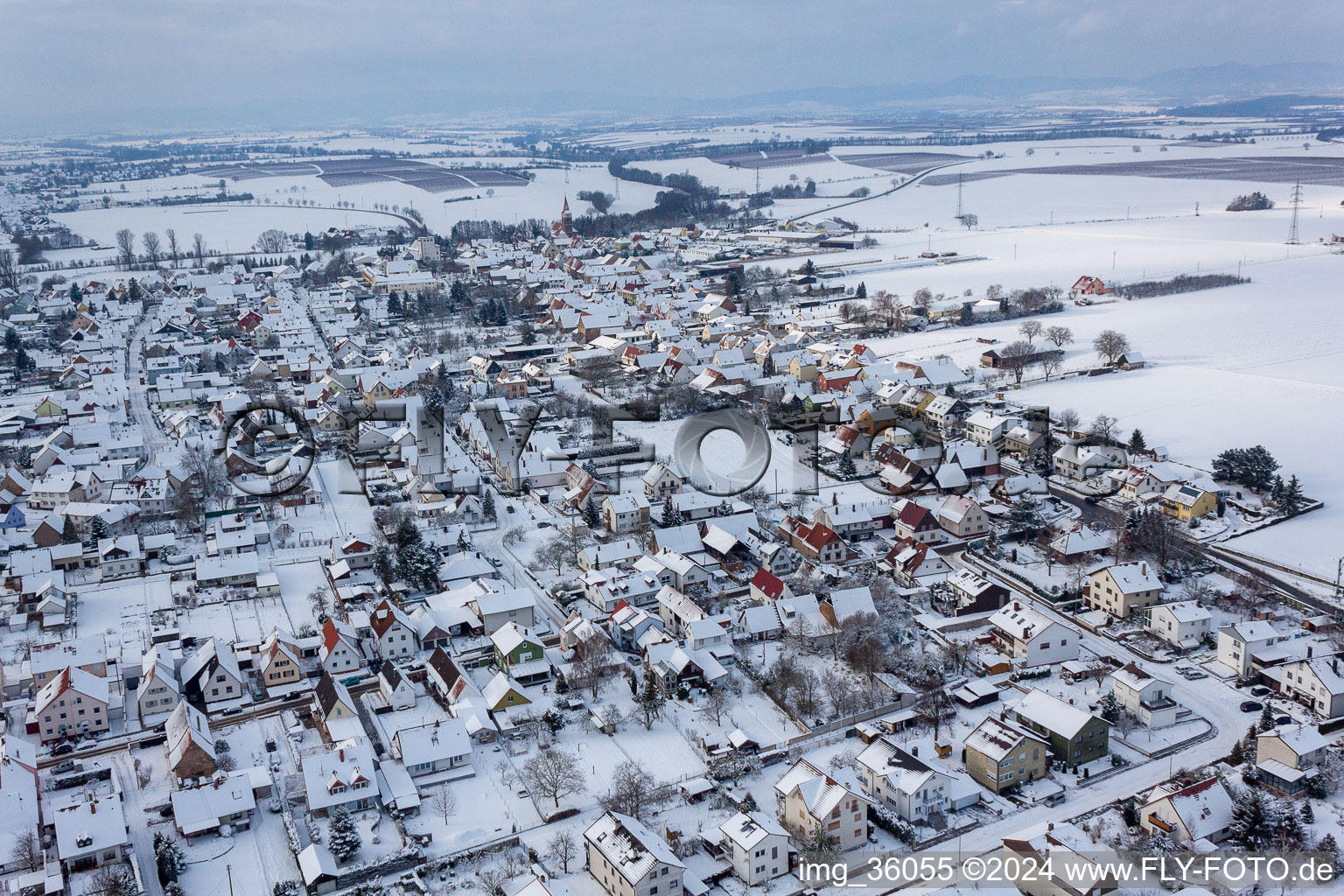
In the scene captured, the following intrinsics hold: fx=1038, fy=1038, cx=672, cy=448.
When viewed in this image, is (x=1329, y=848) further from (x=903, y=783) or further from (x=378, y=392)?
(x=378, y=392)

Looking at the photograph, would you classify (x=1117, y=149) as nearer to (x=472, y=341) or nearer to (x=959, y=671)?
(x=472, y=341)

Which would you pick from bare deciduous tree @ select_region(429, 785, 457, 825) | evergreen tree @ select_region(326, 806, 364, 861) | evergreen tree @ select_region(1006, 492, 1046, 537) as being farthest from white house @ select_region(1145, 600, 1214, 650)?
evergreen tree @ select_region(326, 806, 364, 861)

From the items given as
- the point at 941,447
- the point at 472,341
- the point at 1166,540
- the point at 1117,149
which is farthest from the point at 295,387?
the point at 1117,149

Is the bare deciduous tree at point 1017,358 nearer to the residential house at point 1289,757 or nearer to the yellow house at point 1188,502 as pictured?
the yellow house at point 1188,502

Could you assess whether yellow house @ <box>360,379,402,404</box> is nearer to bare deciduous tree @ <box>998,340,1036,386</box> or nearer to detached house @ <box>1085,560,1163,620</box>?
bare deciduous tree @ <box>998,340,1036,386</box>

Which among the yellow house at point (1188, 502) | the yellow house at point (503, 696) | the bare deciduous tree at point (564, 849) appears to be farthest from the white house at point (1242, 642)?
the yellow house at point (503, 696)
